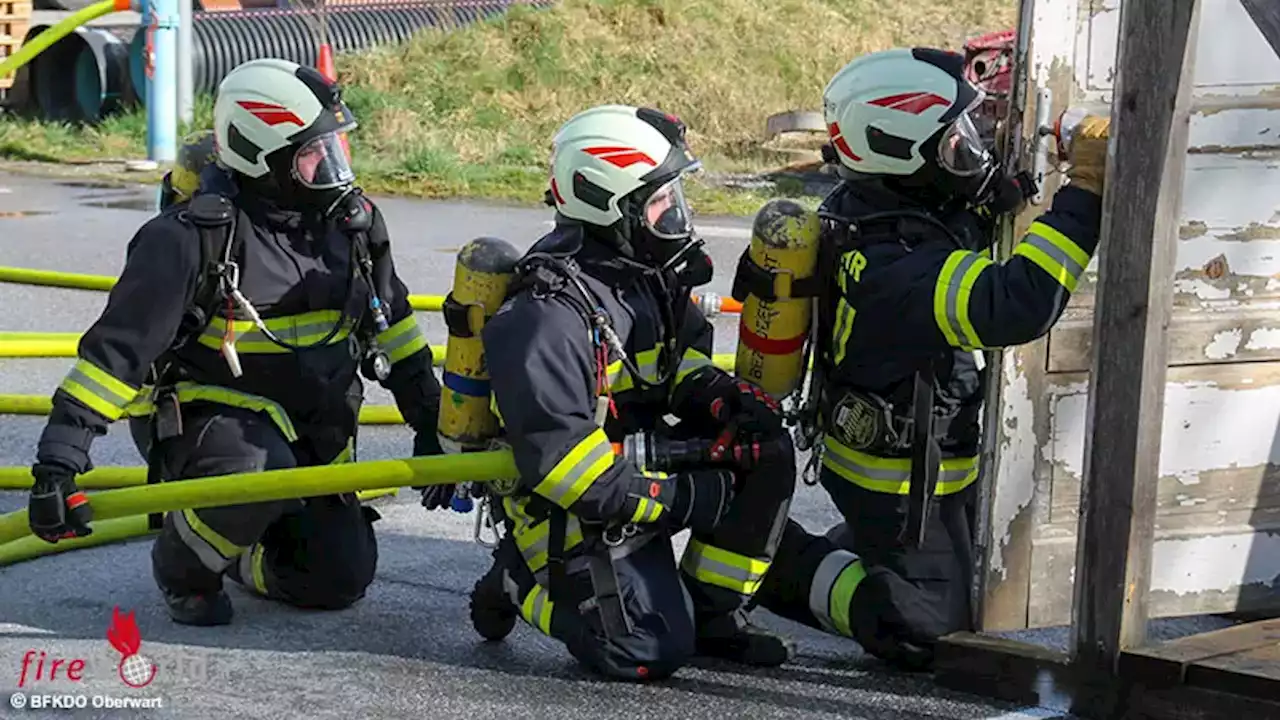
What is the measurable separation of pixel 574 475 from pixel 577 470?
0.01 meters

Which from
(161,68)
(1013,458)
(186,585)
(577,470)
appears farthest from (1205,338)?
(161,68)

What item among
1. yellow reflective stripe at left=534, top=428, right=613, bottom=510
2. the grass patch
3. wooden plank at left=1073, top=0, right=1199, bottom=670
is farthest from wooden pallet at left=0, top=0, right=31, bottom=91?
wooden plank at left=1073, top=0, right=1199, bottom=670

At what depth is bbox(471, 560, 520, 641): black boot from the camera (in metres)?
4.95

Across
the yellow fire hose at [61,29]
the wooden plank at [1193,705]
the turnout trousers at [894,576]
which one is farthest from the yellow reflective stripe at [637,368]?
the yellow fire hose at [61,29]

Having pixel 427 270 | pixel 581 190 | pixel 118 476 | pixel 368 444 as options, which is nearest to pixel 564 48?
pixel 427 270

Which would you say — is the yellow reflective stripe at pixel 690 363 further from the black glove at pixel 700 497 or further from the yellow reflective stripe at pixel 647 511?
the yellow reflective stripe at pixel 647 511

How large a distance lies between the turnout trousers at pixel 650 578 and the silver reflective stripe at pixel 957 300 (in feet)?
1.93

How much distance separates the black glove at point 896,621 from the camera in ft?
15.5

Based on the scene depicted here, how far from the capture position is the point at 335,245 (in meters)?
5.20

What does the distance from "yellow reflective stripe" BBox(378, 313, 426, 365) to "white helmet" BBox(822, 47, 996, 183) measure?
1389 mm

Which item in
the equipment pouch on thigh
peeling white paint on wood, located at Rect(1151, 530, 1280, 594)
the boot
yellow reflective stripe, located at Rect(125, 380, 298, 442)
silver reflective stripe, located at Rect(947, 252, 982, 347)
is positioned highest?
silver reflective stripe, located at Rect(947, 252, 982, 347)

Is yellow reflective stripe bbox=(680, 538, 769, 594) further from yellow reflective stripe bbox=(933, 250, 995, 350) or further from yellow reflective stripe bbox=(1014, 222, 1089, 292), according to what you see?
yellow reflective stripe bbox=(1014, 222, 1089, 292)

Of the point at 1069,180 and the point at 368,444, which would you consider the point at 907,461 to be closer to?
the point at 1069,180

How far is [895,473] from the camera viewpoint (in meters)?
4.80
